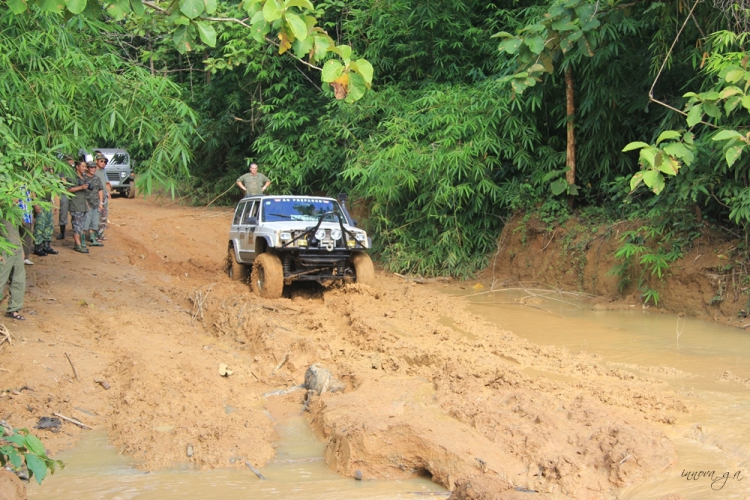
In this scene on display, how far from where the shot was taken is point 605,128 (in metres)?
11.2

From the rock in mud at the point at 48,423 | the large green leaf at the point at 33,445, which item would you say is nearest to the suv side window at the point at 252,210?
the rock in mud at the point at 48,423

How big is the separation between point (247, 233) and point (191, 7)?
6.99 m

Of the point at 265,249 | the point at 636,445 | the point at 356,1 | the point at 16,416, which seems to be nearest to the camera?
the point at 636,445

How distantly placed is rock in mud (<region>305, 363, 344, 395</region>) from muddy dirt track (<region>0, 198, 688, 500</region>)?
15 centimetres

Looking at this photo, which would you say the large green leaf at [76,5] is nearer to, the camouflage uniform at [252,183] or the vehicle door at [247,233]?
the vehicle door at [247,233]

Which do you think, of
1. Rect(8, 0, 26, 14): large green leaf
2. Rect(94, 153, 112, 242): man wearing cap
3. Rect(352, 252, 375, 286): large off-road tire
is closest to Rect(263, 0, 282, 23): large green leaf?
Rect(8, 0, 26, 14): large green leaf

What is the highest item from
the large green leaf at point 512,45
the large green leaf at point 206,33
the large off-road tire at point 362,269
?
the large green leaf at point 512,45

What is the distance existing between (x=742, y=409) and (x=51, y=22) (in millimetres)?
7349

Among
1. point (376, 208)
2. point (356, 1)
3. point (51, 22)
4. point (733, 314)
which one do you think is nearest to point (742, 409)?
point (733, 314)

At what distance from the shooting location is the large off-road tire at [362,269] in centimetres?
993

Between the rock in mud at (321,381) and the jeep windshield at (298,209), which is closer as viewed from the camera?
the rock in mud at (321,381)

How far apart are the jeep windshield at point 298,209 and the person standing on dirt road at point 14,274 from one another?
369 centimetres

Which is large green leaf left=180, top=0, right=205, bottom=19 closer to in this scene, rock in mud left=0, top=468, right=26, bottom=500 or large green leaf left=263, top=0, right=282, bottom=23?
large green leaf left=263, top=0, right=282, bottom=23

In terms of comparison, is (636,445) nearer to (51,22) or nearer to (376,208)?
(51,22)
